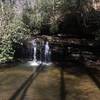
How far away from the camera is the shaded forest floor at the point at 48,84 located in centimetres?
1122

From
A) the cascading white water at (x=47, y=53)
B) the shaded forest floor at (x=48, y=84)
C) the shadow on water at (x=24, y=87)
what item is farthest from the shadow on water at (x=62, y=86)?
the cascading white water at (x=47, y=53)

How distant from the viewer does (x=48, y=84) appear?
12828 millimetres

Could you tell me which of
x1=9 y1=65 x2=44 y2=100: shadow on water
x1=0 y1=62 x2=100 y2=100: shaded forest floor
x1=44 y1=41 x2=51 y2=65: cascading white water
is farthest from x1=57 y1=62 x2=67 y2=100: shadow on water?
x1=44 y1=41 x2=51 y2=65: cascading white water

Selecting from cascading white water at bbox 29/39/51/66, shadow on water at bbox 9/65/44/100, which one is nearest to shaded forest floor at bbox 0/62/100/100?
shadow on water at bbox 9/65/44/100

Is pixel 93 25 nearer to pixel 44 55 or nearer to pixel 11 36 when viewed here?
pixel 44 55

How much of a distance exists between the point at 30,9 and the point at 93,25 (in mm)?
4413

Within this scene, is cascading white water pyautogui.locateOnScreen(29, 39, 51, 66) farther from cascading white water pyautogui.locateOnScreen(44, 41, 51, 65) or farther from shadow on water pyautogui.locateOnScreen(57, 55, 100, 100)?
shadow on water pyautogui.locateOnScreen(57, 55, 100, 100)

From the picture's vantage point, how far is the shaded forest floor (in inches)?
442

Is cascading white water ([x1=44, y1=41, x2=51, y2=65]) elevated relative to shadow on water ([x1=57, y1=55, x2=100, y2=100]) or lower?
elevated

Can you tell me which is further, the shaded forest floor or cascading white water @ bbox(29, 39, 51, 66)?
cascading white water @ bbox(29, 39, 51, 66)

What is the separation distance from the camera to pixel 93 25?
21328 millimetres

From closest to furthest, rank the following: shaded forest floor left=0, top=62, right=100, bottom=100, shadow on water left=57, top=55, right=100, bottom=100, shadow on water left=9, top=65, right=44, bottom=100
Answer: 1. shadow on water left=9, top=65, right=44, bottom=100
2. shaded forest floor left=0, top=62, right=100, bottom=100
3. shadow on water left=57, top=55, right=100, bottom=100

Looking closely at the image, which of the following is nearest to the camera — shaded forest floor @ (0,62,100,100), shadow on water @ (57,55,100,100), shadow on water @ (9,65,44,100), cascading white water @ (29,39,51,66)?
shadow on water @ (9,65,44,100)

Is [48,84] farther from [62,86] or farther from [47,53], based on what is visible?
[47,53]
